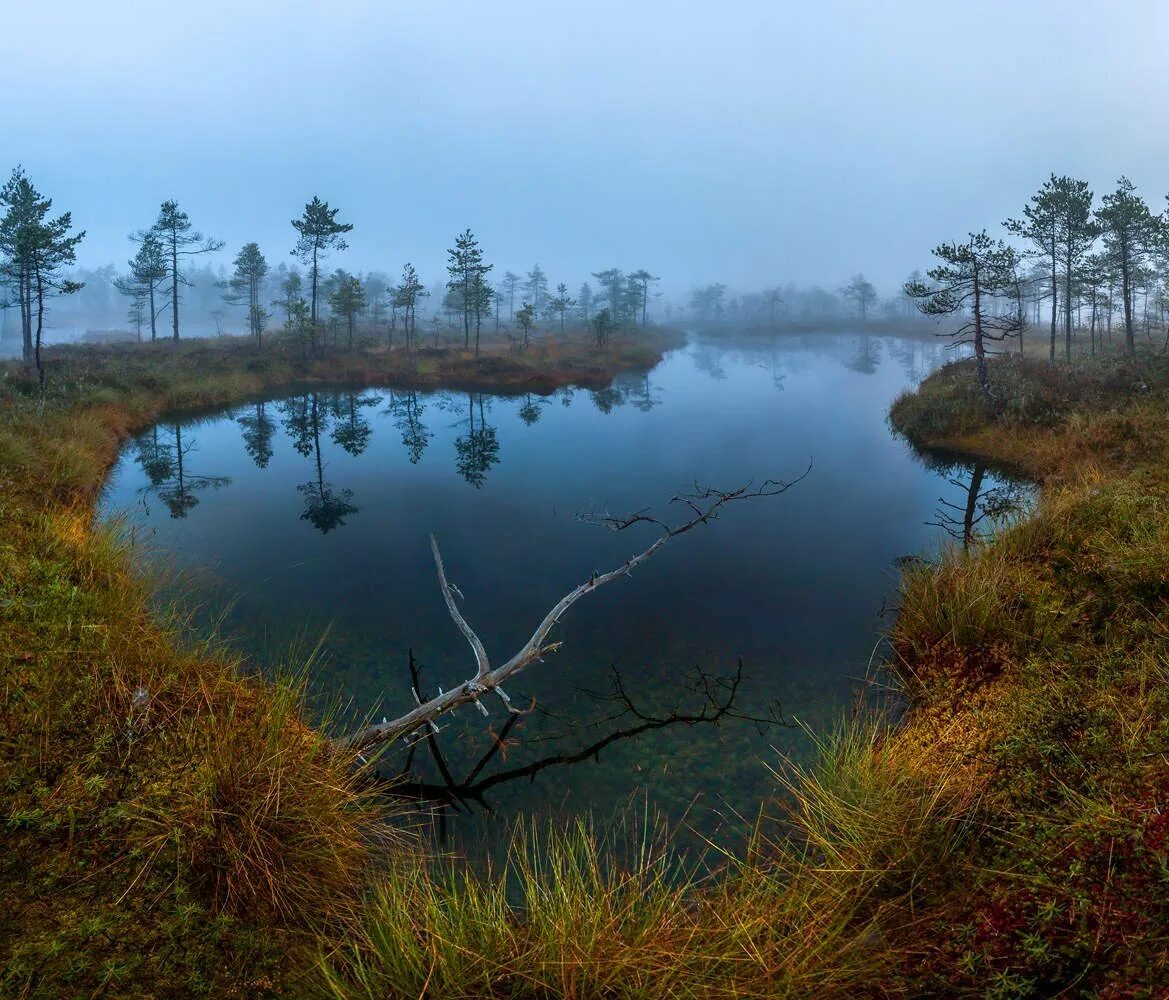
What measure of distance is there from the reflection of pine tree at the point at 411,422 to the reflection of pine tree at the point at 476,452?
1.60 meters

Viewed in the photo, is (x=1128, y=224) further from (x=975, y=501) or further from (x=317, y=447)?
(x=317, y=447)

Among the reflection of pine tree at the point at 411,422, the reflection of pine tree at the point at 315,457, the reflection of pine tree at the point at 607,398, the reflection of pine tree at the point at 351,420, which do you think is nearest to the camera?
the reflection of pine tree at the point at 315,457

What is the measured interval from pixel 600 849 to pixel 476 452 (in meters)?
21.2

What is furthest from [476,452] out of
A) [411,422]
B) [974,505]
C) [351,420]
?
[974,505]

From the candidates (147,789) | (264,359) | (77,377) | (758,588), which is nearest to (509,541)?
(758,588)

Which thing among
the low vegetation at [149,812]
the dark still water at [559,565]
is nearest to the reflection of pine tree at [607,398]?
the dark still water at [559,565]

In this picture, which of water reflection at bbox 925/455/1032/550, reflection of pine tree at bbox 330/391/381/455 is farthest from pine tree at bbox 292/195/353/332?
water reflection at bbox 925/455/1032/550

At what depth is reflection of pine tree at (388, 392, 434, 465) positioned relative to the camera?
2689 centimetres

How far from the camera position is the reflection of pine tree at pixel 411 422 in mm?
26891

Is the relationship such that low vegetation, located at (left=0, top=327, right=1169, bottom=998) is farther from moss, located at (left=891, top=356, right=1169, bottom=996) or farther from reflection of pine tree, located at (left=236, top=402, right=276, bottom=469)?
reflection of pine tree, located at (left=236, top=402, right=276, bottom=469)

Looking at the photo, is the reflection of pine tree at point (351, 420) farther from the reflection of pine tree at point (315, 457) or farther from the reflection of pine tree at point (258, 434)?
the reflection of pine tree at point (258, 434)

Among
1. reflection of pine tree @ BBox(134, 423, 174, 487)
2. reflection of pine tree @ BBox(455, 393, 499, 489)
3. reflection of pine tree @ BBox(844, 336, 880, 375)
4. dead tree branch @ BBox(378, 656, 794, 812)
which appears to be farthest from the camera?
reflection of pine tree @ BBox(844, 336, 880, 375)

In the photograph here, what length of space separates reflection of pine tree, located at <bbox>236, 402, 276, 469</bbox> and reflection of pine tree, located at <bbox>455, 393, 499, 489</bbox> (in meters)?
7.26

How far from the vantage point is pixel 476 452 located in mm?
26125
